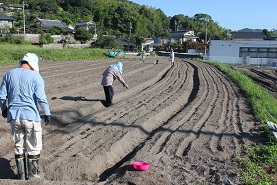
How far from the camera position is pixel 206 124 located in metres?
7.71

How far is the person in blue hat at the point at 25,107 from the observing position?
14.4 ft

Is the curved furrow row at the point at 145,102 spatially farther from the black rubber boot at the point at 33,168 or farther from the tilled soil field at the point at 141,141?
the black rubber boot at the point at 33,168

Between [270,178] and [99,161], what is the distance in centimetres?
262

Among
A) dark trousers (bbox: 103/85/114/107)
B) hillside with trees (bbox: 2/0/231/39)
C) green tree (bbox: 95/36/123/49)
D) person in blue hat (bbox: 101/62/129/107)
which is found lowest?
dark trousers (bbox: 103/85/114/107)

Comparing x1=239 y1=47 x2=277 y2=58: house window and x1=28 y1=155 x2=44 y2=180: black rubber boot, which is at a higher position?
x1=239 y1=47 x2=277 y2=58: house window

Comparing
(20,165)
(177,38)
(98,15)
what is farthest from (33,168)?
(177,38)

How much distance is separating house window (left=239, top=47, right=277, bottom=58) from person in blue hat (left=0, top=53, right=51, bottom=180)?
130 ft

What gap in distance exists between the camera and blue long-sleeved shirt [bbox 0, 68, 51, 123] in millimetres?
4363

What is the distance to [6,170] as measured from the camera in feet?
16.6

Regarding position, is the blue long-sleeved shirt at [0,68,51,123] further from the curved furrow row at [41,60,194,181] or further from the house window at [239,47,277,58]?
the house window at [239,47,277,58]

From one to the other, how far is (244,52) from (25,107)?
4016 cm

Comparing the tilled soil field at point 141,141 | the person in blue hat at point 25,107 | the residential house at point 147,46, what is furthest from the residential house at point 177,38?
the person in blue hat at point 25,107

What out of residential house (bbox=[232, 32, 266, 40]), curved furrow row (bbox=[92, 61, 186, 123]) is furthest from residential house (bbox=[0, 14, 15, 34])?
residential house (bbox=[232, 32, 266, 40])

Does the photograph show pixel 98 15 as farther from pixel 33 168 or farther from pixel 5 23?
pixel 33 168
